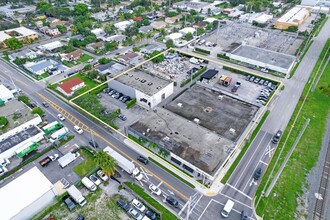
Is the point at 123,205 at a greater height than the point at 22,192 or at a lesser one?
lesser

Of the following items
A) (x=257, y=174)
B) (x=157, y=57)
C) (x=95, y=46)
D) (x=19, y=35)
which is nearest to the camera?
(x=257, y=174)

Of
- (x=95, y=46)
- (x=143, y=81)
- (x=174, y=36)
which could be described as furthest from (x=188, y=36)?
(x=143, y=81)

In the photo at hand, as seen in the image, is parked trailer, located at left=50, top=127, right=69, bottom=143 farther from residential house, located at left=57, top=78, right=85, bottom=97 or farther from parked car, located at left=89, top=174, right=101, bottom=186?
residential house, located at left=57, top=78, right=85, bottom=97

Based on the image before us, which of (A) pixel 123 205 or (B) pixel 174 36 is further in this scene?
(B) pixel 174 36

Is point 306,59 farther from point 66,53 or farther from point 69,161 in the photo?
point 66,53

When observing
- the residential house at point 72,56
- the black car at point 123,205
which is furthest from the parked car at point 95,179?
the residential house at point 72,56

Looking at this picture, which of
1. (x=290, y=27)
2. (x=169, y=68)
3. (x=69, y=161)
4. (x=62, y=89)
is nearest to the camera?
(x=69, y=161)

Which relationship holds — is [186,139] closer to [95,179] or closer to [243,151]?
[243,151]

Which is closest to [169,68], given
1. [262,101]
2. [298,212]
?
[262,101]
